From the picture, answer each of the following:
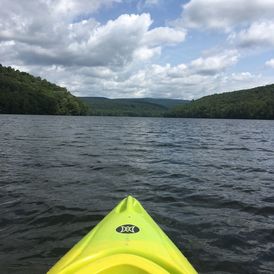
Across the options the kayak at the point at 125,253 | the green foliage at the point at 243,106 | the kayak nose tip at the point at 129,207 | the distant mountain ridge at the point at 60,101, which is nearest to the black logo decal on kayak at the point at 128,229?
the kayak at the point at 125,253

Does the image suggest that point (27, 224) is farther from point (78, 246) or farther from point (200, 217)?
point (200, 217)

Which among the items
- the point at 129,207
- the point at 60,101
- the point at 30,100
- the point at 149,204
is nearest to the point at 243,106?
the point at 60,101

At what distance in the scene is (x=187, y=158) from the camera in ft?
67.6

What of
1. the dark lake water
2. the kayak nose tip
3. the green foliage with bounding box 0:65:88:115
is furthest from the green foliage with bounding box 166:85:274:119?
the kayak nose tip

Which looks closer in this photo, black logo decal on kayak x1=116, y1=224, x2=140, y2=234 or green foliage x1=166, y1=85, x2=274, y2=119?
black logo decal on kayak x1=116, y1=224, x2=140, y2=234

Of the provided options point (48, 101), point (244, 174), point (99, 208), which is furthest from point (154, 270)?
point (48, 101)

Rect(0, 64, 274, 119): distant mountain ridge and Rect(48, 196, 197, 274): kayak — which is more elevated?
Rect(0, 64, 274, 119): distant mountain ridge

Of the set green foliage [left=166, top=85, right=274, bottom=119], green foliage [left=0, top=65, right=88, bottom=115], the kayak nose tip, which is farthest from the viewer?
green foliage [left=166, top=85, right=274, bottom=119]

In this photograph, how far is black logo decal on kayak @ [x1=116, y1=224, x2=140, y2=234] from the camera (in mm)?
5632

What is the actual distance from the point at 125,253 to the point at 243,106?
161m

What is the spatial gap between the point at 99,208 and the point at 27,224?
207 centimetres

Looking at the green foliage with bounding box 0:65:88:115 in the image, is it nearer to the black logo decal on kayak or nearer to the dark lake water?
the dark lake water

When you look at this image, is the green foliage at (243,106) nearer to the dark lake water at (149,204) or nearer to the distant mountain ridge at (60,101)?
the distant mountain ridge at (60,101)

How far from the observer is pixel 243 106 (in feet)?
521
